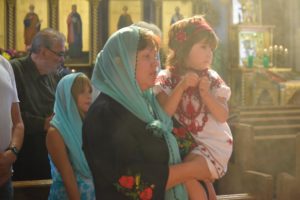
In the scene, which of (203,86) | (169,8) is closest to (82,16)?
(169,8)

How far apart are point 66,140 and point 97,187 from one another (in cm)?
71

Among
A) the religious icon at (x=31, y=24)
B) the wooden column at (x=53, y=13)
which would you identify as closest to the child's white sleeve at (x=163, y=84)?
the religious icon at (x=31, y=24)

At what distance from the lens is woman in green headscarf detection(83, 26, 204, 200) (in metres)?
1.42

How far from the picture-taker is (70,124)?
2.18 meters

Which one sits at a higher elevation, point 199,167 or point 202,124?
point 202,124

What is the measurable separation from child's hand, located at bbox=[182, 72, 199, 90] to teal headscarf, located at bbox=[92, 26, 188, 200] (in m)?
0.13

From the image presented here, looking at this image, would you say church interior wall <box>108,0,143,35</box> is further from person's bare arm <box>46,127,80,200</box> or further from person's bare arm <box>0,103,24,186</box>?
person's bare arm <box>46,127,80,200</box>

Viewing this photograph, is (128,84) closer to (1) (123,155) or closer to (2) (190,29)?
(1) (123,155)

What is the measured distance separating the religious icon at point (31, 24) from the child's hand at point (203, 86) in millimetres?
7611

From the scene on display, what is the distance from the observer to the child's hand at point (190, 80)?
1566 mm

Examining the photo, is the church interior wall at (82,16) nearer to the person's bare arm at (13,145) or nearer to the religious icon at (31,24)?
the religious icon at (31,24)

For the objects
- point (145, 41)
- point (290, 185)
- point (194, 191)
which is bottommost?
point (290, 185)

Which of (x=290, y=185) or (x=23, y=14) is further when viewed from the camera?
(x=23, y=14)

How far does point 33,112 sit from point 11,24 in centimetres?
635
